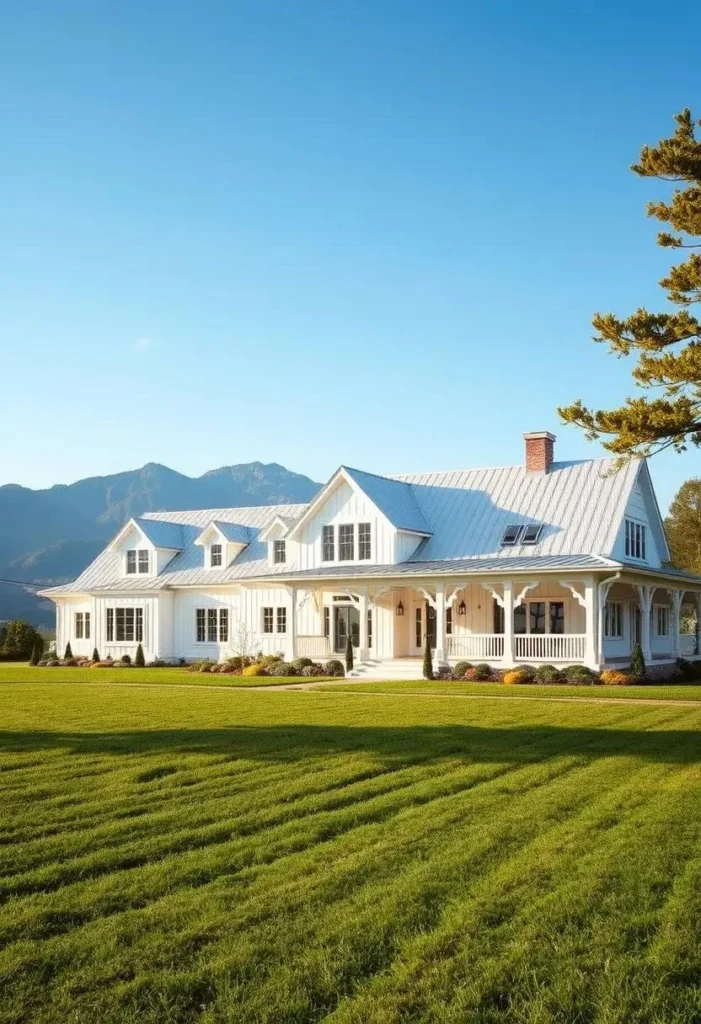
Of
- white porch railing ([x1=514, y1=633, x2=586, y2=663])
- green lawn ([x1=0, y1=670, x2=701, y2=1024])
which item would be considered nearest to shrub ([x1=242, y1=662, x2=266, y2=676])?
white porch railing ([x1=514, y1=633, x2=586, y2=663])

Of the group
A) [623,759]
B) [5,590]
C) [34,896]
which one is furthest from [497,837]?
[5,590]

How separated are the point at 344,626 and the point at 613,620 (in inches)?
384

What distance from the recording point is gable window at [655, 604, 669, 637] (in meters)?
39.5

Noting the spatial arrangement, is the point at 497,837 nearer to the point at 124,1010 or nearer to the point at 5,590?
the point at 124,1010

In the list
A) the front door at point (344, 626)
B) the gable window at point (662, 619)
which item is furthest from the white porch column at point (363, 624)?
the gable window at point (662, 619)

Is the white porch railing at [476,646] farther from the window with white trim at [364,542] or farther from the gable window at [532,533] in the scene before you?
the window with white trim at [364,542]

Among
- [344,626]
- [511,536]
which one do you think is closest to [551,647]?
[511,536]

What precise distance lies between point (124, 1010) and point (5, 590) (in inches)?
6755

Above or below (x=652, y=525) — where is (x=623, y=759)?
below

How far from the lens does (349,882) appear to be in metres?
6.79

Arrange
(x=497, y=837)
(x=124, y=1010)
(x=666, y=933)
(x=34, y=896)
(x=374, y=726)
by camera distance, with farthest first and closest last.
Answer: (x=374, y=726) → (x=497, y=837) → (x=34, y=896) → (x=666, y=933) → (x=124, y=1010)

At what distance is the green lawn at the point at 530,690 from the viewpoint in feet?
78.7

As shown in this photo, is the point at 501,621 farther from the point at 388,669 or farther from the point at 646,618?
the point at 646,618

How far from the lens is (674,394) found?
1608 cm
